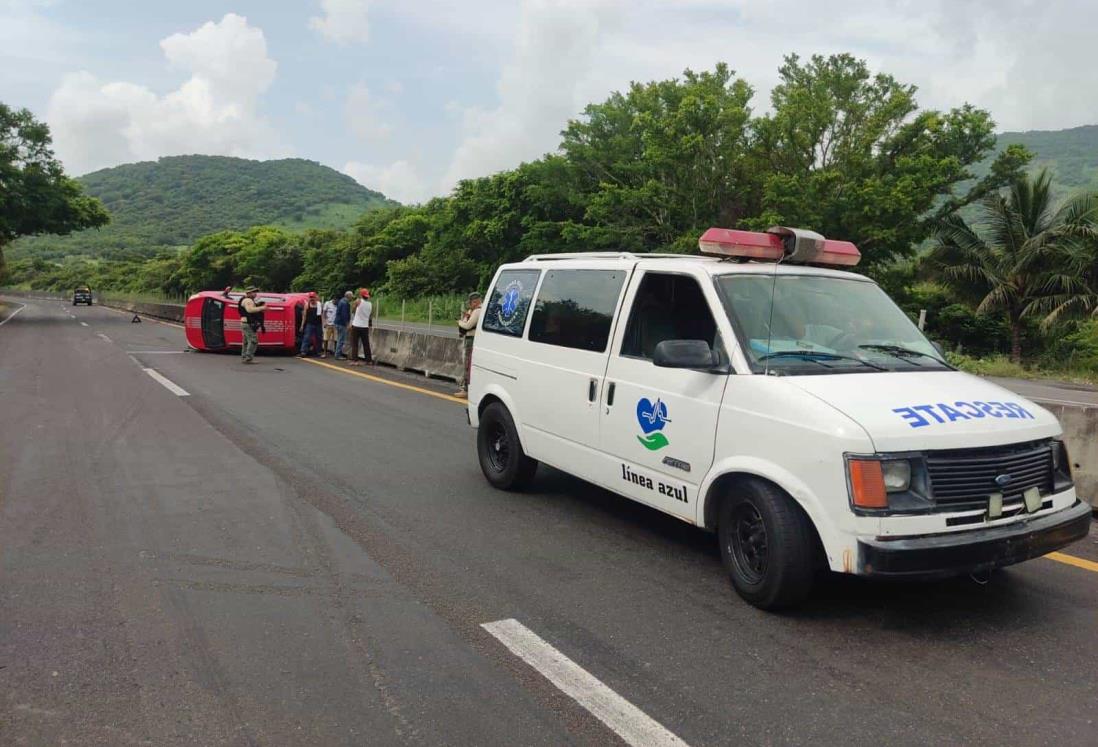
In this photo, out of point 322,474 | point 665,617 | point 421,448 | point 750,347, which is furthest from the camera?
point 421,448

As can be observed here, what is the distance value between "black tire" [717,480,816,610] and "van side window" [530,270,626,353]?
5.30 ft

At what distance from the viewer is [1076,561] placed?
5273 millimetres

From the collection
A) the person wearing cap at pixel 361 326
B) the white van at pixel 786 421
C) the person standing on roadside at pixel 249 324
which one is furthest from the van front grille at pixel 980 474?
the person standing on roadside at pixel 249 324

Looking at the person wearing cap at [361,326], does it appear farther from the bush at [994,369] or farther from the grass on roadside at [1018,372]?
the bush at [994,369]

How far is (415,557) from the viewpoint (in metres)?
5.17

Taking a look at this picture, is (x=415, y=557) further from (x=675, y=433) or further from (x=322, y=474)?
(x=322, y=474)

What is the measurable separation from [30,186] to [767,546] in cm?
4826

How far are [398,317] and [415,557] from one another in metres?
50.3

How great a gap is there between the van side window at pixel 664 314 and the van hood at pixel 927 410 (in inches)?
35.6

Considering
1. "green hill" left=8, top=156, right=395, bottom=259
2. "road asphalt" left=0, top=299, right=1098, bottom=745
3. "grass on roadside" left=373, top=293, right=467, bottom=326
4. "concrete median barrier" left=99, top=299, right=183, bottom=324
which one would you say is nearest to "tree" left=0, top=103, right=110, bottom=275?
"concrete median barrier" left=99, top=299, right=183, bottom=324

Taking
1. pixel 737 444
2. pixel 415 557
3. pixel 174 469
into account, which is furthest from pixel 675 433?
pixel 174 469

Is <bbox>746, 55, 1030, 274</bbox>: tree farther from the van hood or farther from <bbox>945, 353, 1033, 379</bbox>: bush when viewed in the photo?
the van hood

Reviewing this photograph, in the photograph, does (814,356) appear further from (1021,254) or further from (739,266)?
(1021,254)

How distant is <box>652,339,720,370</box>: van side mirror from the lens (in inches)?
181
